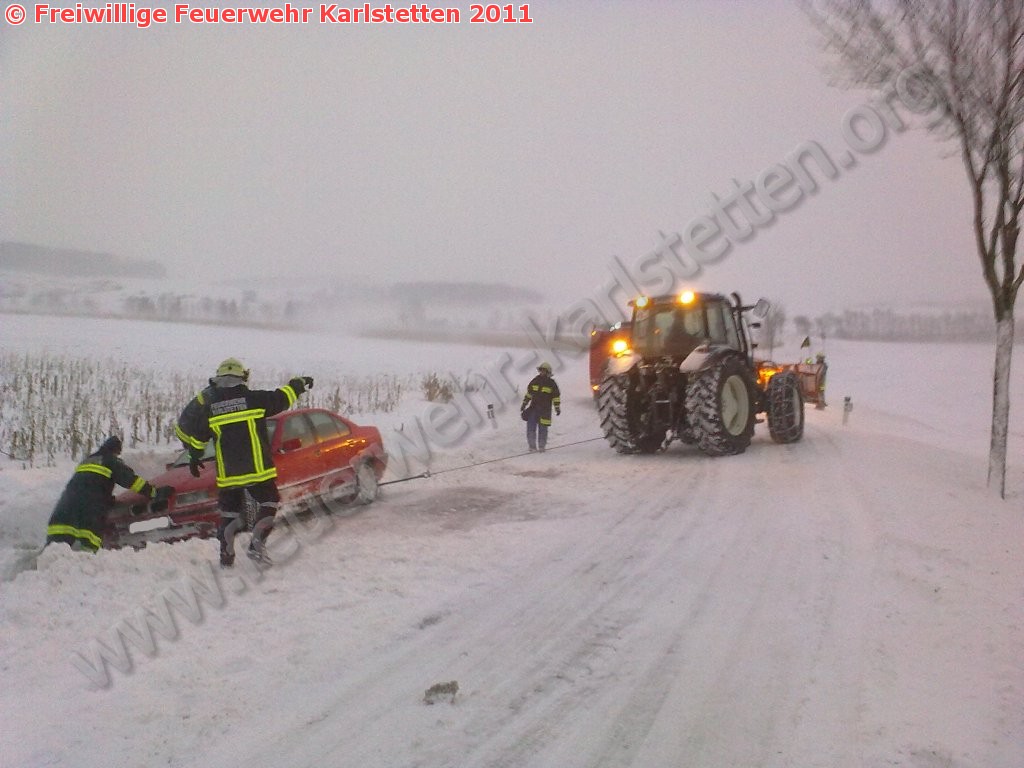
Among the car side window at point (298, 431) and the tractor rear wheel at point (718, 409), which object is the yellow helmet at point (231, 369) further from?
the tractor rear wheel at point (718, 409)

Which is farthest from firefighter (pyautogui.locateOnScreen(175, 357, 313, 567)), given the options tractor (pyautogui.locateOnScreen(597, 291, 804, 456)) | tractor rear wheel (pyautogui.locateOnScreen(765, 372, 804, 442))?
tractor rear wheel (pyautogui.locateOnScreen(765, 372, 804, 442))

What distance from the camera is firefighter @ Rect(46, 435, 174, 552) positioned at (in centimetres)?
644

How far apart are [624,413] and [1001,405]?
16.2 ft

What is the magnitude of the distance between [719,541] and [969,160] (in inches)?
249

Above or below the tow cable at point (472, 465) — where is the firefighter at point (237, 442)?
above

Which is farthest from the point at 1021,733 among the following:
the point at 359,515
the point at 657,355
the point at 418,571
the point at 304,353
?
the point at 304,353

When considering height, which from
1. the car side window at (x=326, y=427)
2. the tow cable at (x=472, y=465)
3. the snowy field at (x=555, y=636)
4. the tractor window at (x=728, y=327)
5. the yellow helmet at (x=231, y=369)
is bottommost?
the tow cable at (x=472, y=465)

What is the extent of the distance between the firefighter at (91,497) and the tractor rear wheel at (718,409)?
708cm

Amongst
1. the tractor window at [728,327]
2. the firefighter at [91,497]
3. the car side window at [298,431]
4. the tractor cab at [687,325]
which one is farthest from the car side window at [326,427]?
the tractor window at [728,327]

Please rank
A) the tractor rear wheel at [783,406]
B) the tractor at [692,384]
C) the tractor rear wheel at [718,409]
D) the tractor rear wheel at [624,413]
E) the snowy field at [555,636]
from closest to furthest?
the snowy field at [555,636], the tractor rear wheel at [718,409], the tractor at [692,384], the tractor rear wheel at [624,413], the tractor rear wheel at [783,406]

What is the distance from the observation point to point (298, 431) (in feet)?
27.0

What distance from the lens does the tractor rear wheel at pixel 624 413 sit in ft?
36.3

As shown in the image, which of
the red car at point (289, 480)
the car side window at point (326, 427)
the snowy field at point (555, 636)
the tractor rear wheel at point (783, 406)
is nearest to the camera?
the snowy field at point (555, 636)

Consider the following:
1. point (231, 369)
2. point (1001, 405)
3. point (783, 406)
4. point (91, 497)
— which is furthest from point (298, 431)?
point (1001, 405)
